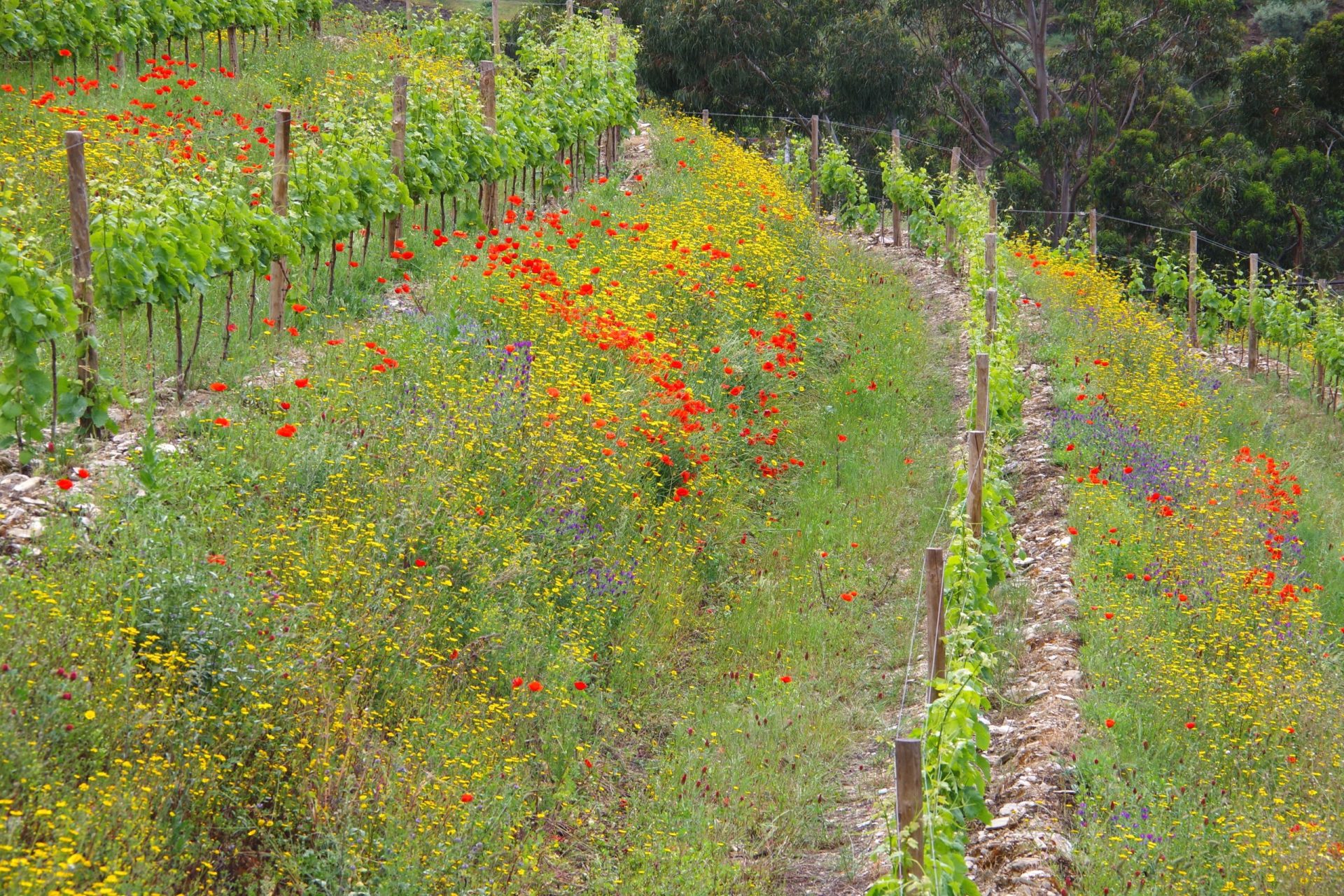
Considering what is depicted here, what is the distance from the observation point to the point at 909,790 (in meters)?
3.70

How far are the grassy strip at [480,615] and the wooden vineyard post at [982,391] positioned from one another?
1243 mm

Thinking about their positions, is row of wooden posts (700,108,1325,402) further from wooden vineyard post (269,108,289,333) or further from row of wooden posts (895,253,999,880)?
wooden vineyard post (269,108,289,333)

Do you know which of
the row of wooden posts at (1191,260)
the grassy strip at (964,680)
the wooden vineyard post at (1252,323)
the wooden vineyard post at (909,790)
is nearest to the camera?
the wooden vineyard post at (909,790)

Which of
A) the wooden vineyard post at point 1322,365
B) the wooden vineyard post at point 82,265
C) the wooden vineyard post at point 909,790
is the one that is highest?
the wooden vineyard post at point 82,265

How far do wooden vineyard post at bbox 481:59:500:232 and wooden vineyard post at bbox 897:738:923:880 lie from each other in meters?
8.13

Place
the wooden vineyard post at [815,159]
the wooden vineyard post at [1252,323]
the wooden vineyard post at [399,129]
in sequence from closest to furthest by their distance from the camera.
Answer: the wooden vineyard post at [399,129] → the wooden vineyard post at [1252,323] → the wooden vineyard post at [815,159]

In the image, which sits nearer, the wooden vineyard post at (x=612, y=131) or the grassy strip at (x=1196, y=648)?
the grassy strip at (x=1196, y=648)

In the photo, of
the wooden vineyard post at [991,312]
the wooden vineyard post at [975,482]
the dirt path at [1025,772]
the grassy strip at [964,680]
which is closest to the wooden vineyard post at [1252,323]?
the wooden vineyard post at [991,312]

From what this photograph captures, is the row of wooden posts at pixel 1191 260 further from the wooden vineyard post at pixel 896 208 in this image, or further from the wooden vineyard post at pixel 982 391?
the wooden vineyard post at pixel 982 391

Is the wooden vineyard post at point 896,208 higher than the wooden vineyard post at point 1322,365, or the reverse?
the wooden vineyard post at point 896,208

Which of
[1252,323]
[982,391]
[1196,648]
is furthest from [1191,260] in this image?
[1196,648]

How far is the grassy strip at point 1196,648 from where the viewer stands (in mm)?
4914

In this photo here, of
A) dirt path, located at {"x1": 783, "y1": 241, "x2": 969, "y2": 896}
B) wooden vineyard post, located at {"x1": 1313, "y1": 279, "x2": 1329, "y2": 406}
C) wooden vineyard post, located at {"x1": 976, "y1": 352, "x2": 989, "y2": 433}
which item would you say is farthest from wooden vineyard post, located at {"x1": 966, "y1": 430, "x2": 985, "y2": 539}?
wooden vineyard post, located at {"x1": 1313, "y1": 279, "x2": 1329, "y2": 406}

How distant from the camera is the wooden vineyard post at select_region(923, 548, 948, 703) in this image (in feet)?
15.8
